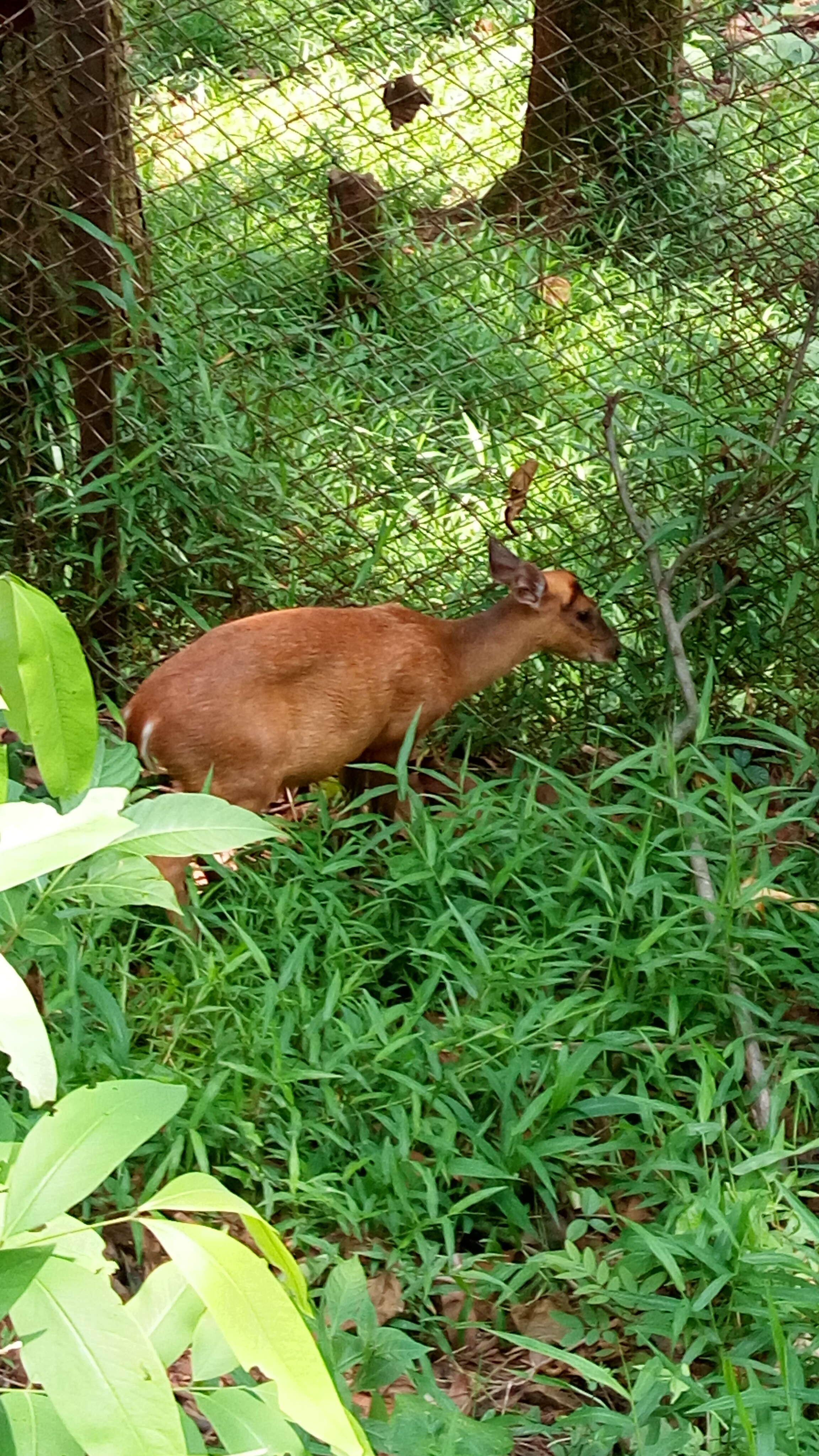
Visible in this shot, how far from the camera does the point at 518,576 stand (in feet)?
15.0

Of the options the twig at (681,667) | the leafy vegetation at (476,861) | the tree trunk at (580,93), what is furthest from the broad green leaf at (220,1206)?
the tree trunk at (580,93)

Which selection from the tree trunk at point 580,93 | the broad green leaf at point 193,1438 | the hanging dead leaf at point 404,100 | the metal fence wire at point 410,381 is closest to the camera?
the broad green leaf at point 193,1438

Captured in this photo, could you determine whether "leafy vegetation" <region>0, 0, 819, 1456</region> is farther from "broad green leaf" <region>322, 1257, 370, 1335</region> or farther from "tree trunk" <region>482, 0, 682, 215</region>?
"tree trunk" <region>482, 0, 682, 215</region>

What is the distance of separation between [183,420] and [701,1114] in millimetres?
2790

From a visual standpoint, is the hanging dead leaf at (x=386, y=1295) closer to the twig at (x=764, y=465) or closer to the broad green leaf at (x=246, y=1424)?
the broad green leaf at (x=246, y=1424)

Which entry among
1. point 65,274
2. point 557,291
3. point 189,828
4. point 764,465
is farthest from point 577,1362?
point 557,291

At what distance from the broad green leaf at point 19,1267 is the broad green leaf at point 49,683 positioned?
33 cm

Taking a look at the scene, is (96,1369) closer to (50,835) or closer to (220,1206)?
(220,1206)

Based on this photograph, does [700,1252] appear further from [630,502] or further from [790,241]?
[790,241]

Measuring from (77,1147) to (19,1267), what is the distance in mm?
107

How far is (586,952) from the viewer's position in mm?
3637

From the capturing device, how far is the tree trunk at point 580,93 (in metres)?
5.25

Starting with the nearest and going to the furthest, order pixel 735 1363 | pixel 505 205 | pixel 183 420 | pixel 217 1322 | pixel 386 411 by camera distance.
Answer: pixel 217 1322 < pixel 735 1363 < pixel 183 420 < pixel 386 411 < pixel 505 205

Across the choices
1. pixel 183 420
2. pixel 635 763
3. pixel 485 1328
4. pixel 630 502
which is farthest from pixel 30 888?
pixel 183 420
